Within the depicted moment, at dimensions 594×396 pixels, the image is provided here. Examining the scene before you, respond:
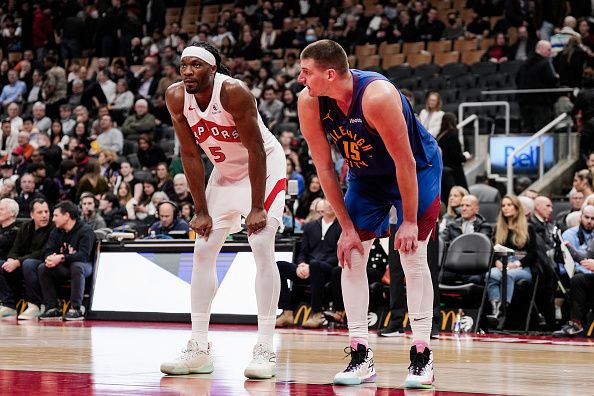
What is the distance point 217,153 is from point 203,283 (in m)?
0.72

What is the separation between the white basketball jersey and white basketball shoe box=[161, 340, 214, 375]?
983 millimetres

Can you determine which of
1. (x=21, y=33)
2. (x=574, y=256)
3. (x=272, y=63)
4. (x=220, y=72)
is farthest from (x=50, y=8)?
(x=220, y=72)

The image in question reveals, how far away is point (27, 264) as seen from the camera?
12164 millimetres

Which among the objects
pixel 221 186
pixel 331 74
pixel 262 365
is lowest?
pixel 262 365

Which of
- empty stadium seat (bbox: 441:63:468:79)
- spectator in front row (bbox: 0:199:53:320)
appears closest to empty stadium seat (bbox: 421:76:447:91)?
empty stadium seat (bbox: 441:63:468:79)

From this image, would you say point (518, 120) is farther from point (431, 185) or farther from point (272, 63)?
point (431, 185)

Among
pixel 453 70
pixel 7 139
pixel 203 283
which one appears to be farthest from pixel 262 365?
pixel 7 139

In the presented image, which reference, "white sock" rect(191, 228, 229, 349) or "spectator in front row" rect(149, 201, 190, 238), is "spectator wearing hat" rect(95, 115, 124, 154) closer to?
"spectator in front row" rect(149, 201, 190, 238)

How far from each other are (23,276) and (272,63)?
8.12 meters

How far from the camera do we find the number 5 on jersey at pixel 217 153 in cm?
579

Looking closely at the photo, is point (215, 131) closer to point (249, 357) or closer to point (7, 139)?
point (249, 357)

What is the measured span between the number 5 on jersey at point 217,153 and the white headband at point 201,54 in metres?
0.47

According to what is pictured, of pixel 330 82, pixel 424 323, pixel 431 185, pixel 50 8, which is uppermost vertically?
pixel 50 8

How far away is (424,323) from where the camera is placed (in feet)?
17.4
